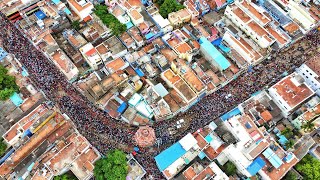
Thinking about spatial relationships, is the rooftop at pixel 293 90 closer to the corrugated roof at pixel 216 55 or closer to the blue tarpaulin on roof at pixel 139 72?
the corrugated roof at pixel 216 55

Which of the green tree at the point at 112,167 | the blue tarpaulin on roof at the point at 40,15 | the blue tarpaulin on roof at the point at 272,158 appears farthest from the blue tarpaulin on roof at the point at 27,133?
the blue tarpaulin on roof at the point at 272,158

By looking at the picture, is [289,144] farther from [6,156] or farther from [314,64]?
[6,156]

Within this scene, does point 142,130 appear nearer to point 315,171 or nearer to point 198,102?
point 198,102

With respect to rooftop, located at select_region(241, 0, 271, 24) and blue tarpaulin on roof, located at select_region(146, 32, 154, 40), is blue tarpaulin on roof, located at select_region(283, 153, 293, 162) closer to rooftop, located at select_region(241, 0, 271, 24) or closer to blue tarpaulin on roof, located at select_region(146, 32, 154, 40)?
rooftop, located at select_region(241, 0, 271, 24)

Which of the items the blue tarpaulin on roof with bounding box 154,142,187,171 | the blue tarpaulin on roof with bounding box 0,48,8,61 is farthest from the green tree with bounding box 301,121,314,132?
the blue tarpaulin on roof with bounding box 0,48,8,61

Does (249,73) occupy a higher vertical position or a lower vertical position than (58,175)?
lower

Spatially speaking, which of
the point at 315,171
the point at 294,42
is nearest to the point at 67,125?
the point at 315,171
